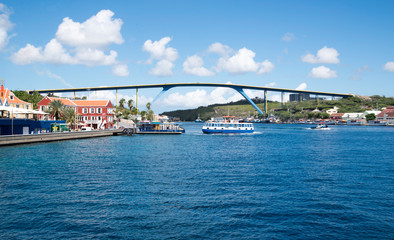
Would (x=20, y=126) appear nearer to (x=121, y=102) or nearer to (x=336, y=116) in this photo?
(x=121, y=102)

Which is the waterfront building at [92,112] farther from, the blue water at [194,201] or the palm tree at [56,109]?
the blue water at [194,201]

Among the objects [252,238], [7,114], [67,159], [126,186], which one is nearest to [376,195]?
[252,238]

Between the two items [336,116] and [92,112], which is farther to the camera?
[336,116]

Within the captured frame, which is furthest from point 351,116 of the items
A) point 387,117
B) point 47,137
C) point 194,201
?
point 194,201

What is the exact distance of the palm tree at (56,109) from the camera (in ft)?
237

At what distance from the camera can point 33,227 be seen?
1462 centimetres

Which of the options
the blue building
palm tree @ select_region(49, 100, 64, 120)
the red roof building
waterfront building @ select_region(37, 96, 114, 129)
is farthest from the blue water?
the red roof building

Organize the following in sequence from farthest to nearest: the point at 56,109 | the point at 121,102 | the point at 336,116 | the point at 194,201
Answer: the point at 336,116, the point at 121,102, the point at 56,109, the point at 194,201

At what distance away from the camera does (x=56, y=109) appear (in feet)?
238

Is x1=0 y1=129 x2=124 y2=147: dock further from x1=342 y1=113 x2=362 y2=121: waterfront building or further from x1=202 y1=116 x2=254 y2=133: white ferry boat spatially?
x1=342 y1=113 x2=362 y2=121: waterfront building

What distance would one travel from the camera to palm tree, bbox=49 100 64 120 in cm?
7226

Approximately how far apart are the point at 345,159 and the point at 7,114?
61950 mm

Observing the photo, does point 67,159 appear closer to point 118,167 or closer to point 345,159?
point 118,167

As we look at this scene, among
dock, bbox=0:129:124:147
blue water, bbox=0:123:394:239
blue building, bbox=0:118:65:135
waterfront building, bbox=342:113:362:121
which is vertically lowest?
blue water, bbox=0:123:394:239
